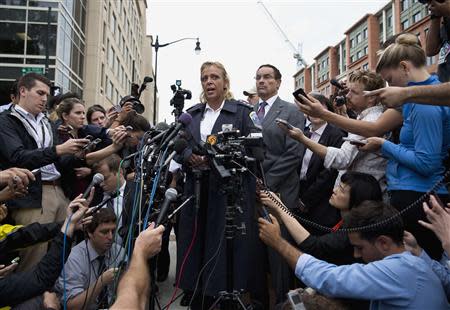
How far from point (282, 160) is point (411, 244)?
68.0 inches

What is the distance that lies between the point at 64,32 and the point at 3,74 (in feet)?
13.8

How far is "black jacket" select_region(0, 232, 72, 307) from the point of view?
8.82ft

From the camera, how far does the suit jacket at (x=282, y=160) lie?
3.98 m

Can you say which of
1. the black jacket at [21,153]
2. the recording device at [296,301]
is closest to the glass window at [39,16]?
the black jacket at [21,153]

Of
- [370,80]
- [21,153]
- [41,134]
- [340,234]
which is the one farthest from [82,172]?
[370,80]

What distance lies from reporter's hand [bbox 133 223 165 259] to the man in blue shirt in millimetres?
927

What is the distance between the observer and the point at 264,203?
3.18m

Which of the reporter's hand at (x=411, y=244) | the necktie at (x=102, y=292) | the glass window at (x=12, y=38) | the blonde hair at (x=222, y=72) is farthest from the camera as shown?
the glass window at (x=12, y=38)

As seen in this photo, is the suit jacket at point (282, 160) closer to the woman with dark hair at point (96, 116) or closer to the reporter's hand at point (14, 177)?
the reporter's hand at point (14, 177)

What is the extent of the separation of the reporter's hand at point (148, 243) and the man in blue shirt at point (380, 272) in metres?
0.93

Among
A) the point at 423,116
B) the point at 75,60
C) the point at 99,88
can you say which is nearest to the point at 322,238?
the point at 423,116

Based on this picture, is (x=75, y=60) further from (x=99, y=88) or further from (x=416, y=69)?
(x=416, y=69)

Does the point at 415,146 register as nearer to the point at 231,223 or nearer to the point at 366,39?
the point at 231,223

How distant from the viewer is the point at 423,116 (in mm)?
2721
